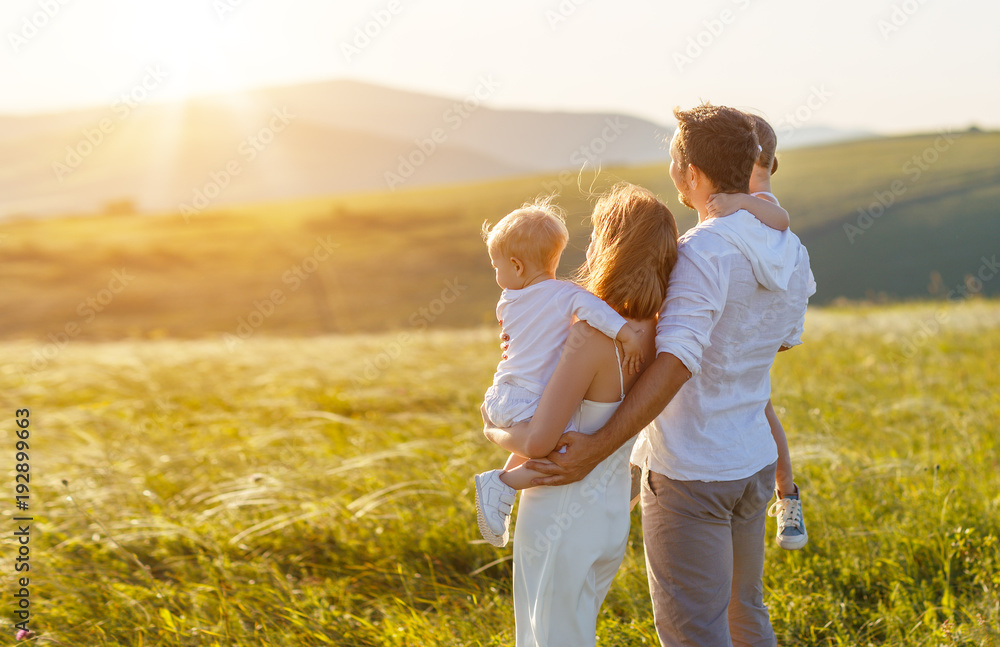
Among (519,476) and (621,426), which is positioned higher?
(621,426)

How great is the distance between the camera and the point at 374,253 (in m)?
37.8

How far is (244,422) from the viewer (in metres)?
5.61

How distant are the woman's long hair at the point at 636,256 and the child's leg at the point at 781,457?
75cm

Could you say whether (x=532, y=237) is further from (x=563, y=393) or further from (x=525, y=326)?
(x=563, y=393)

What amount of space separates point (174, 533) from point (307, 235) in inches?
1574

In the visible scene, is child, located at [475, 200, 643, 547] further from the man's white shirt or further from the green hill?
the green hill

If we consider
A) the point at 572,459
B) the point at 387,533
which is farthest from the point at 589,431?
the point at 387,533

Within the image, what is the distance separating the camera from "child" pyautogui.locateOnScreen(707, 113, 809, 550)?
2.05 m

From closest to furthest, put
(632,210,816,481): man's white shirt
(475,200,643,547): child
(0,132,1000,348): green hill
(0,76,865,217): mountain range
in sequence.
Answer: (632,210,816,481): man's white shirt → (475,200,643,547): child → (0,132,1000,348): green hill → (0,76,865,217): mountain range

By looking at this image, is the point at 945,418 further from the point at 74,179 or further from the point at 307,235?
the point at 74,179

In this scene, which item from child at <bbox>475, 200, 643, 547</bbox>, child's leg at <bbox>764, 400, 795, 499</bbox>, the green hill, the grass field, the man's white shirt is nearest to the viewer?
the man's white shirt

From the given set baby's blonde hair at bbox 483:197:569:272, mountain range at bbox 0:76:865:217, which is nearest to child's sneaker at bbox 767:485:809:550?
baby's blonde hair at bbox 483:197:569:272

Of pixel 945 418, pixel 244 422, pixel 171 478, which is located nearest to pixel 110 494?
pixel 171 478

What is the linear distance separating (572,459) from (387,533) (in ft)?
5.73
